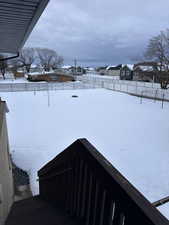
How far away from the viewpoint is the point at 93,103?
15.9m

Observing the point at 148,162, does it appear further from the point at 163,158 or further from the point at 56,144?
the point at 56,144

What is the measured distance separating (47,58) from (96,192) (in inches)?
2083

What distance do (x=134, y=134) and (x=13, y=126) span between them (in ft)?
20.0

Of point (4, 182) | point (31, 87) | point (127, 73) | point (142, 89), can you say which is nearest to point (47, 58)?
point (127, 73)

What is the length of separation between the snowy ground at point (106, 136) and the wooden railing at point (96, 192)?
334 cm

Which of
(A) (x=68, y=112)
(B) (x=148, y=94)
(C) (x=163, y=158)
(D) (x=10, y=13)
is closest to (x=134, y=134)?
(C) (x=163, y=158)

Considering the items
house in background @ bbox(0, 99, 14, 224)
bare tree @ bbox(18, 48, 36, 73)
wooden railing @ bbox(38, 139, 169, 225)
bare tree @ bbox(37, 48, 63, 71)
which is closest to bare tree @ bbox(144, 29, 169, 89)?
house in background @ bbox(0, 99, 14, 224)

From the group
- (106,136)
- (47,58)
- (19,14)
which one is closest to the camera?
(19,14)

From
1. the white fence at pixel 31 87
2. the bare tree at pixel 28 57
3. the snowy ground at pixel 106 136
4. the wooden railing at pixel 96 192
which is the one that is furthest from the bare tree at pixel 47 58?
the wooden railing at pixel 96 192

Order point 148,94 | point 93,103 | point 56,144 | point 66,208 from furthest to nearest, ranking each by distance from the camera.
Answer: point 148,94 < point 93,103 < point 56,144 < point 66,208

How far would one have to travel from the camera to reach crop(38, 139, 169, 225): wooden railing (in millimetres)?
973

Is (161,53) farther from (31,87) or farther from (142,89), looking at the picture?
(31,87)

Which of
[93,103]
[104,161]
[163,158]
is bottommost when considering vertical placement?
[163,158]

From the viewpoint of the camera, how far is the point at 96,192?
4.51 ft
